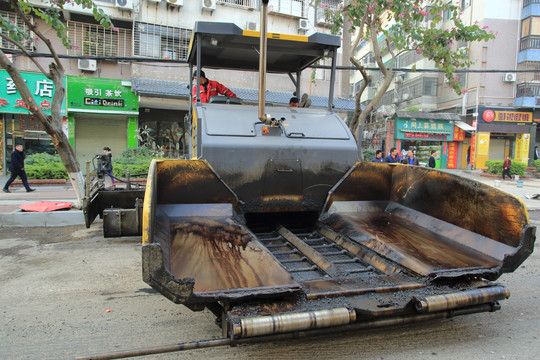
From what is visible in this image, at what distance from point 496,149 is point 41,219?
28.1 meters

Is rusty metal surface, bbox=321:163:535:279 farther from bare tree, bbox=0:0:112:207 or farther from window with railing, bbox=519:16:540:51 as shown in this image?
window with railing, bbox=519:16:540:51

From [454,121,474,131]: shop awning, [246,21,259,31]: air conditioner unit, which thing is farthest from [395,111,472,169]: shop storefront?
[246,21,259,31]: air conditioner unit

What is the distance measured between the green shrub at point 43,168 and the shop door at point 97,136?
2.61m

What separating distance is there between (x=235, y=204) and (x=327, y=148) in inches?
45.8

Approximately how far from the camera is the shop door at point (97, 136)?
17.2m

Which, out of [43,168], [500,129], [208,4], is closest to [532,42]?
[500,129]

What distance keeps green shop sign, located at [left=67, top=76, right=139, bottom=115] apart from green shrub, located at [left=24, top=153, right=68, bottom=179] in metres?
2.59

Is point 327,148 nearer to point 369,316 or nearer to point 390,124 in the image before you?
point 369,316

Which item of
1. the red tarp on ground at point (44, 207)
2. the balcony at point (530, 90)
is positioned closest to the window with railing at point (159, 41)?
the red tarp on ground at point (44, 207)

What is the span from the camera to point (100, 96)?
16.3m

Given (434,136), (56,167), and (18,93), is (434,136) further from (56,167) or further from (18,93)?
(18,93)

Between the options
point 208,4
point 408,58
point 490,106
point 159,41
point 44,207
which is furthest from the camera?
point 408,58

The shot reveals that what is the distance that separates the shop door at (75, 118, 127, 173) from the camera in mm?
17234

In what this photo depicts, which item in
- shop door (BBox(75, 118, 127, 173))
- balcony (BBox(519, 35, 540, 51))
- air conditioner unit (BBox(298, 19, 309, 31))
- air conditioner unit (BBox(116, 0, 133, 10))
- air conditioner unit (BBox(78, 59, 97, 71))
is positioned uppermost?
balcony (BBox(519, 35, 540, 51))
